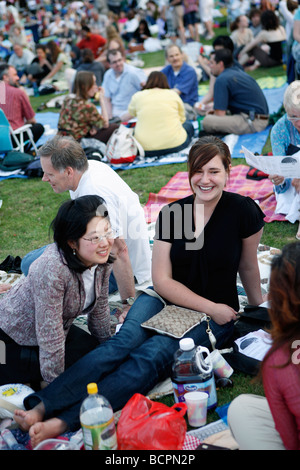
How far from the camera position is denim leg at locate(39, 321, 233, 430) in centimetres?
285

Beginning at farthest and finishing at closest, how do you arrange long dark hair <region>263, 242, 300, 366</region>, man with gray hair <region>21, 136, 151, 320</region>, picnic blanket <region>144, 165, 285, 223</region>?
picnic blanket <region>144, 165, 285, 223</region> < man with gray hair <region>21, 136, 151, 320</region> < long dark hair <region>263, 242, 300, 366</region>

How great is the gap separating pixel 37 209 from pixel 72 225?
3412mm

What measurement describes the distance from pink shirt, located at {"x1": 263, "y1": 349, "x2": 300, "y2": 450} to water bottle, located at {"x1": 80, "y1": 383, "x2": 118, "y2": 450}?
733mm

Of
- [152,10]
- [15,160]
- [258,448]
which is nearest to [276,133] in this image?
[258,448]

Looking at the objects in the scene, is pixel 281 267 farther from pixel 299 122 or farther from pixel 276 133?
pixel 276 133

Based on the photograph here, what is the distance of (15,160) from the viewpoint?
735 cm

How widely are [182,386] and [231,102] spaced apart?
524 cm

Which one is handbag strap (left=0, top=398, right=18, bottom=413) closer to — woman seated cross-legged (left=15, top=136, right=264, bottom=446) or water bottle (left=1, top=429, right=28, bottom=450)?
water bottle (left=1, top=429, right=28, bottom=450)

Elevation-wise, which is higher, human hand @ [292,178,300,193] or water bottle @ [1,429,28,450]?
human hand @ [292,178,300,193]

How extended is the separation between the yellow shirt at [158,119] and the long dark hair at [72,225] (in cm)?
411

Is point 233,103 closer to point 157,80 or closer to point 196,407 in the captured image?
point 157,80

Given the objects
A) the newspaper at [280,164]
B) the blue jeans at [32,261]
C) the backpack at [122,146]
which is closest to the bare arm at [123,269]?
the blue jeans at [32,261]

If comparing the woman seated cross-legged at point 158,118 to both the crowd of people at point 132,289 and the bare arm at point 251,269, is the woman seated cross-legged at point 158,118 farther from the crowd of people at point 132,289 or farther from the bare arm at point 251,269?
the bare arm at point 251,269

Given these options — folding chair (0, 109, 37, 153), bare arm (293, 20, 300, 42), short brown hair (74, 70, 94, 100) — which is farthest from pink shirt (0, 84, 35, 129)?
bare arm (293, 20, 300, 42)
